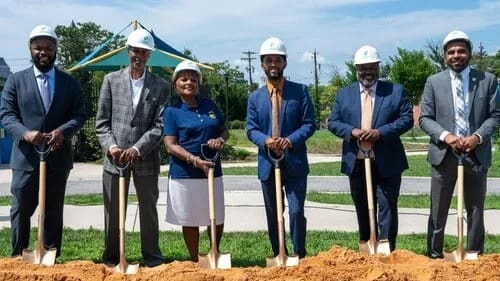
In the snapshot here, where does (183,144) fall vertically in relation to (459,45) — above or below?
below

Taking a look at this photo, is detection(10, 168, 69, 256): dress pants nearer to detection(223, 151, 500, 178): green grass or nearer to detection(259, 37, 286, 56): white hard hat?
detection(259, 37, 286, 56): white hard hat

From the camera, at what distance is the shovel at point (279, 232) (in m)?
5.01

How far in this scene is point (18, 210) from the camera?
18.0ft

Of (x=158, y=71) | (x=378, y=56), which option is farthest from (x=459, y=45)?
(x=158, y=71)

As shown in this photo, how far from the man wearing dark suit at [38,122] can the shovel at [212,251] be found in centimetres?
120

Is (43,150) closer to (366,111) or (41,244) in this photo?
(41,244)

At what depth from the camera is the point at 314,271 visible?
14.9ft

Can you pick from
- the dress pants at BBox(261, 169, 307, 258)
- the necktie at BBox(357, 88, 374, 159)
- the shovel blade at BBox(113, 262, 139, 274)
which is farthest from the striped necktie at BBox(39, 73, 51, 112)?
the necktie at BBox(357, 88, 374, 159)

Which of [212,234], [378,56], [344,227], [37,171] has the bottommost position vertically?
[344,227]

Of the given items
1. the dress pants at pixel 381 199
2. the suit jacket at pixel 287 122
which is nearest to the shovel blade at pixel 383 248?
the dress pants at pixel 381 199

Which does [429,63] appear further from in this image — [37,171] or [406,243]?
[37,171]

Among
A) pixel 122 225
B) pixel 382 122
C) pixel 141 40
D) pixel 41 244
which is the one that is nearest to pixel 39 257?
pixel 41 244

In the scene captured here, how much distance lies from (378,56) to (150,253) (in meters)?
→ 2.55

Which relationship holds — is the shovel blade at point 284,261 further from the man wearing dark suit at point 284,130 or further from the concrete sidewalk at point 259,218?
the concrete sidewalk at point 259,218
